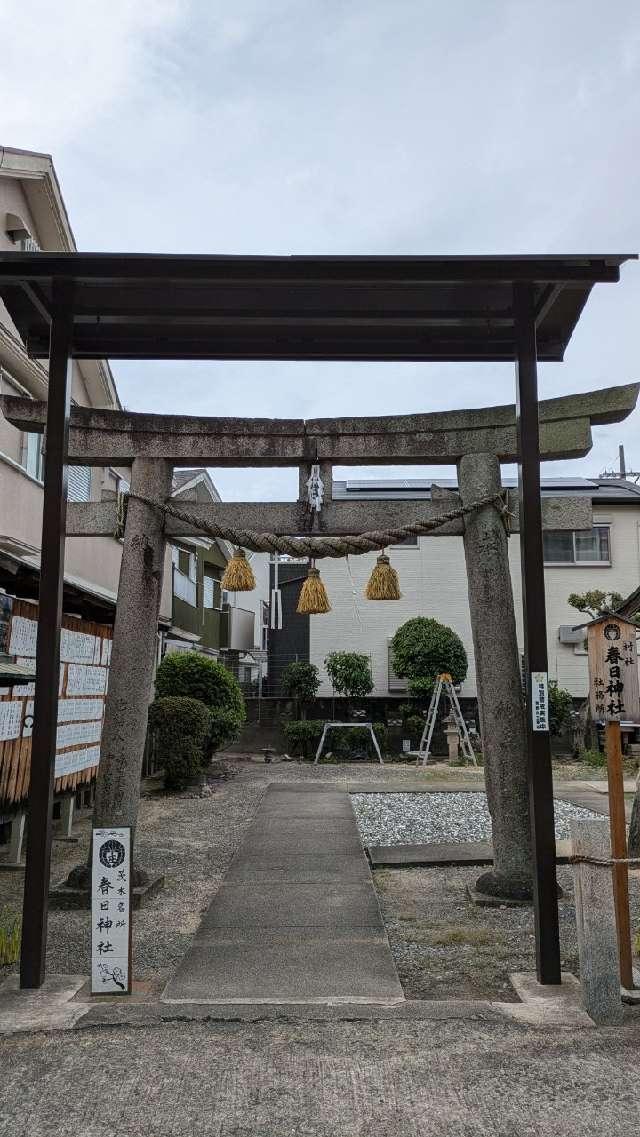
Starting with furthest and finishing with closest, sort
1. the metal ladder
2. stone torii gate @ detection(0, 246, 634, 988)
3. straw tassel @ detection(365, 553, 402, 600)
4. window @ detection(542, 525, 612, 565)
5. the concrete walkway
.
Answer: window @ detection(542, 525, 612, 565) < the metal ladder < straw tassel @ detection(365, 553, 402, 600) < stone torii gate @ detection(0, 246, 634, 988) < the concrete walkway

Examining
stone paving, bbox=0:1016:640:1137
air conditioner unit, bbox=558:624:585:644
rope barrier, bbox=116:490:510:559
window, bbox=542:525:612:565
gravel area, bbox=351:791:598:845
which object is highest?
window, bbox=542:525:612:565

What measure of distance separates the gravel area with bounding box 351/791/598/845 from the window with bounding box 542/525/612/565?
11.4m

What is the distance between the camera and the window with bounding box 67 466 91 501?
13.3 metres

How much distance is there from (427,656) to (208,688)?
7790mm

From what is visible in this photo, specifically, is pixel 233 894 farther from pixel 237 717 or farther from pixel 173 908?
pixel 237 717

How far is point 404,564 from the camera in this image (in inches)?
934

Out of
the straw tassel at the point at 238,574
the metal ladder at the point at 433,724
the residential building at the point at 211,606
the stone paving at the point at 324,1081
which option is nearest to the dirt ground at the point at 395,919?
the stone paving at the point at 324,1081

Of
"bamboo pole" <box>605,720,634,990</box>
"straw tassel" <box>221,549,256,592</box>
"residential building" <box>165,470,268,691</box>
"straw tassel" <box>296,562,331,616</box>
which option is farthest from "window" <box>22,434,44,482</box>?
"bamboo pole" <box>605,720,634,990</box>

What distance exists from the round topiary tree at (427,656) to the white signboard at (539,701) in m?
16.3

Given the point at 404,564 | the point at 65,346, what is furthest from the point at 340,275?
the point at 404,564

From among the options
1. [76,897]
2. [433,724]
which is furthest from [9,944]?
[433,724]

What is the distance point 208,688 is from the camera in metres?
14.8

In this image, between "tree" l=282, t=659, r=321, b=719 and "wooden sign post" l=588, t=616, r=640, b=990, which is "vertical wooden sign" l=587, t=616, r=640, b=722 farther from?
"tree" l=282, t=659, r=321, b=719

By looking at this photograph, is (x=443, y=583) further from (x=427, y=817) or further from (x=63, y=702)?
(x=63, y=702)
